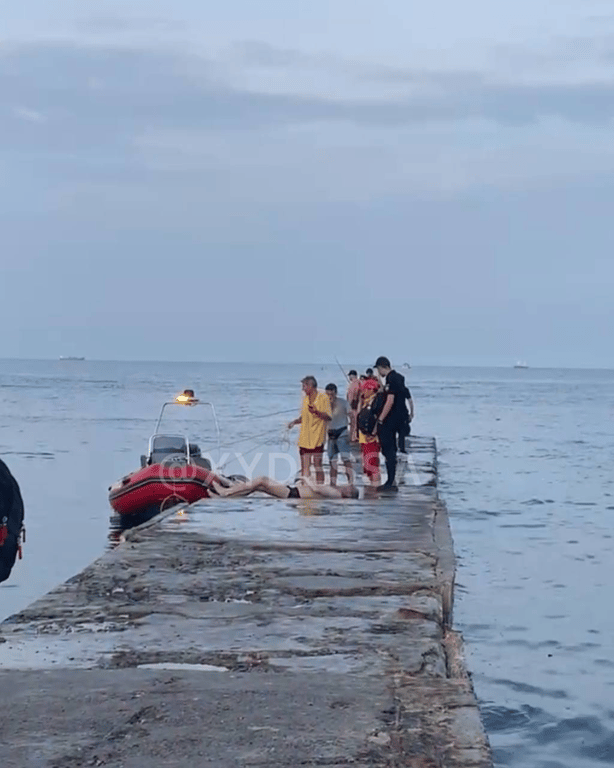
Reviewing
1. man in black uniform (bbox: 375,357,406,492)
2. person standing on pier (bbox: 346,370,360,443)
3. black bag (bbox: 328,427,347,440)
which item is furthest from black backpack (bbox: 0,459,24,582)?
person standing on pier (bbox: 346,370,360,443)

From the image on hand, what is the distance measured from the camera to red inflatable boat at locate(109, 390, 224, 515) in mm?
16031

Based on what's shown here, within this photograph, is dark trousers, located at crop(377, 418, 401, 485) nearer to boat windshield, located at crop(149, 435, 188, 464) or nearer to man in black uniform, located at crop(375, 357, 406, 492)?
man in black uniform, located at crop(375, 357, 406, 492)

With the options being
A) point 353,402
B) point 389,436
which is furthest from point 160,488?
point 353,402

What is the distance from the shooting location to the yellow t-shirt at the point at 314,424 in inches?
616

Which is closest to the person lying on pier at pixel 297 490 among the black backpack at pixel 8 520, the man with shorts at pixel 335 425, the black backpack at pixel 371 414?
the black backpack at pixel 371 414

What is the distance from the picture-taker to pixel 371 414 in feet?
47.0

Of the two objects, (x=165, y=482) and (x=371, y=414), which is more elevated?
(x=371, y=414)

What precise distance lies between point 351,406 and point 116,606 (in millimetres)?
15271

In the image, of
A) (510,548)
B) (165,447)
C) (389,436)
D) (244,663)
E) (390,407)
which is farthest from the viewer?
(165,447)

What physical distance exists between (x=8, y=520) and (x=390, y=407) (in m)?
8.76

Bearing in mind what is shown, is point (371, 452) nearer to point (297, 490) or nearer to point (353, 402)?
point (297, 490)

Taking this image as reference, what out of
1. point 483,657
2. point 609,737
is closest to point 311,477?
point 483,657

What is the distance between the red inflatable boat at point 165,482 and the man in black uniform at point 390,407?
10.7 ft

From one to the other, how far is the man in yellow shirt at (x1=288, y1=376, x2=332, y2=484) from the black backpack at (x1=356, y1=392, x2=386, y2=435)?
914 mm
